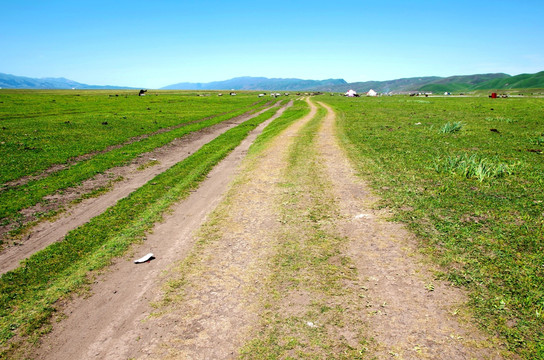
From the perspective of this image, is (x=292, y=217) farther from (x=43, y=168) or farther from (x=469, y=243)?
(x=43, y=168)

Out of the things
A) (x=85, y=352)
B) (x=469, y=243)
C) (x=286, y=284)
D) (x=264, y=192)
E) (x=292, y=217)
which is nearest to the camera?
(x=85, y=352)

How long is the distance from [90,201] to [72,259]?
5254 mm

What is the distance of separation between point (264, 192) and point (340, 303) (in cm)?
704

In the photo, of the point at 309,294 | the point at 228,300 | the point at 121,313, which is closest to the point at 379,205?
the point at 309,294

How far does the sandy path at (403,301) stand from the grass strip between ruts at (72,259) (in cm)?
641

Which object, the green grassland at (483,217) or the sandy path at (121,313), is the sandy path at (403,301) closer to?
the green grassland at (483,217)

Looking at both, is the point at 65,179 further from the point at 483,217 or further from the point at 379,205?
the point at 483,217

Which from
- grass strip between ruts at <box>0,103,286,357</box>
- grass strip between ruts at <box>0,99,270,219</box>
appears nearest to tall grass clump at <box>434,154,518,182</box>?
grass strip between ruts at <box>0,103,286,357</box>

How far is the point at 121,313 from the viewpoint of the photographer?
5.86 meters

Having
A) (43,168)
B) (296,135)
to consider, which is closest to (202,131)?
(296,135)

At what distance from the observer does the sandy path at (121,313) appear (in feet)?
16.5

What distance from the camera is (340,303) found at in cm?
576

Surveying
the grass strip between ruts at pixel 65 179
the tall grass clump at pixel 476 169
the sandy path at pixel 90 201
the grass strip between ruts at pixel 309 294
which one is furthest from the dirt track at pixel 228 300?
the grass strip between ruts at pixel 65 179

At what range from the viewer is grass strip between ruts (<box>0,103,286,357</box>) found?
5.80 meters
